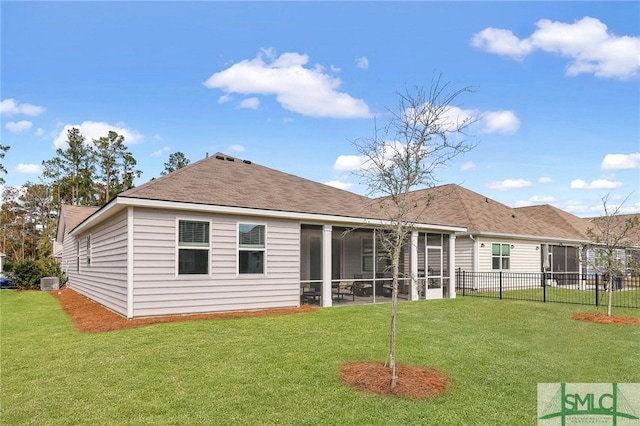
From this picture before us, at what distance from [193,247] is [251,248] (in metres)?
1.69

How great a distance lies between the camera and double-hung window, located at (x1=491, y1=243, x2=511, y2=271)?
21.4 m

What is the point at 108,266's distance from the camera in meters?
12.2

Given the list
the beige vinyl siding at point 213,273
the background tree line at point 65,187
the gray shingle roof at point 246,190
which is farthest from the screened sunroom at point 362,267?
the background tree line at point 65,187

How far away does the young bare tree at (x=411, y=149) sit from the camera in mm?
5695

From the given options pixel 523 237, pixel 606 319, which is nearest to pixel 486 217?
pixel 523 237

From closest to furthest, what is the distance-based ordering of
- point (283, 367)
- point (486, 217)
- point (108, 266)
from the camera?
point (283, 367) → point (108, 266) → point (486, 217)

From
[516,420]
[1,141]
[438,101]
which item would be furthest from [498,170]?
[1,141]

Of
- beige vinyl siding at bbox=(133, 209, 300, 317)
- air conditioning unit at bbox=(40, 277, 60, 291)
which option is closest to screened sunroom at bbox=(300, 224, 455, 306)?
beige vinyl siding at bbox=(133, 209, 300, 317)

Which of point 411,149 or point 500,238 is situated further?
point 500,238

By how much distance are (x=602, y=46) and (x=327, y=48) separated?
382 inches

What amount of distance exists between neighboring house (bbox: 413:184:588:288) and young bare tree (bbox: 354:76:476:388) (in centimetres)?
1190

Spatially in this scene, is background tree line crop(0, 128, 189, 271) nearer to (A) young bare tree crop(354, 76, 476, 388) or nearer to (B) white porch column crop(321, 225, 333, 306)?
(B) white porch column crop(321, 225, 333, 306)

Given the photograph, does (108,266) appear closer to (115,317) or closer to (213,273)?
(115,317)

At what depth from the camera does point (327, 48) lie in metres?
15.1
